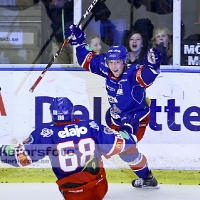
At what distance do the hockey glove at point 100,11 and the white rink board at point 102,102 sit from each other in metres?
0.49

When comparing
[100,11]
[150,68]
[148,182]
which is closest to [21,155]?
[150,68]

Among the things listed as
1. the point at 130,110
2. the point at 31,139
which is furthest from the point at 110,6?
the point at 31,139

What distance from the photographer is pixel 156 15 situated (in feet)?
17.8

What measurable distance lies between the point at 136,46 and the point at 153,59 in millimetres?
995

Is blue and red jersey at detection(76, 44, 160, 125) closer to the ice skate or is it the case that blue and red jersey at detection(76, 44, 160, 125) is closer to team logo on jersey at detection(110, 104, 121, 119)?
team logo on jersey at detection(110, 104, 121, 119)

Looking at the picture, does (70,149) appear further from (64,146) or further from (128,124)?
(128,124)

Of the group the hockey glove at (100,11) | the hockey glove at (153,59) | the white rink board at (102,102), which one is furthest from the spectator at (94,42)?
the hockey glove at (153,59)

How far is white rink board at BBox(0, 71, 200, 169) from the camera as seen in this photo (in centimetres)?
525

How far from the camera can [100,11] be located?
5.46 metres

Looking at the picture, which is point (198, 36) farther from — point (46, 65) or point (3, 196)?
point (3, 196)

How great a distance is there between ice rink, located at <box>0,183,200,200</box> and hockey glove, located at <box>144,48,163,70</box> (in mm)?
856

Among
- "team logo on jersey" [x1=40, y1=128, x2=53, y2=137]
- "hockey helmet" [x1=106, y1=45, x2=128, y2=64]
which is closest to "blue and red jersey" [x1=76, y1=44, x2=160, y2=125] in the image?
"hockey helmet" [x1=106, y1=45, x2=128, y2=64]

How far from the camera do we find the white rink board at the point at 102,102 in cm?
525

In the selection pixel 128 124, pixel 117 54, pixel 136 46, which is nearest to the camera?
pixel 128 124
